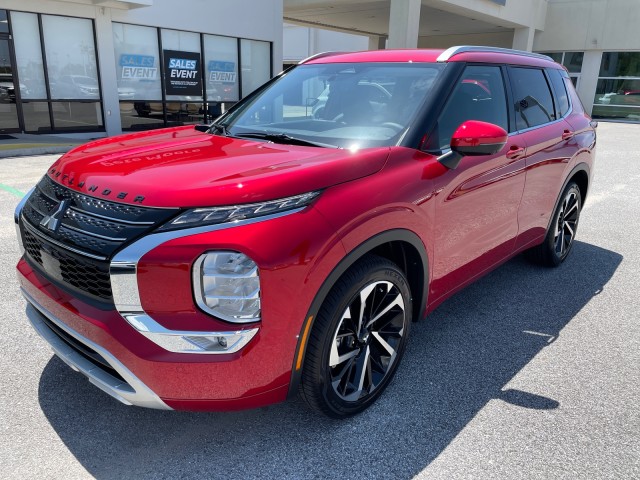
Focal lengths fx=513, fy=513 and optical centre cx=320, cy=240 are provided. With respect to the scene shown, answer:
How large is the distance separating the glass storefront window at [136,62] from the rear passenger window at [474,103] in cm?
1410

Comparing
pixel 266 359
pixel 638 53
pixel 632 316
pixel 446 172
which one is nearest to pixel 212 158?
pixel 266 359

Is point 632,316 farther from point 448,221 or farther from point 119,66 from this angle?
point 119,66

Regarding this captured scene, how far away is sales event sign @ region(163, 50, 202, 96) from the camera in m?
16.2

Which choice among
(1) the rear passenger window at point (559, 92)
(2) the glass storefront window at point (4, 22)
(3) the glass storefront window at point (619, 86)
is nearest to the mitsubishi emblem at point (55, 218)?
(1) the rear passenger window at point (559, 92)

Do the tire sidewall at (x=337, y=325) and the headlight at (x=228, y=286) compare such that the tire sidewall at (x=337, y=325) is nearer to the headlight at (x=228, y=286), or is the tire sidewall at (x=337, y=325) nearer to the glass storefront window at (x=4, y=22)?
the headlight at (x=228, y=286)

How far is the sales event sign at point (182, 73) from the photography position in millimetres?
16203

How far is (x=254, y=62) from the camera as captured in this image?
18547 mm

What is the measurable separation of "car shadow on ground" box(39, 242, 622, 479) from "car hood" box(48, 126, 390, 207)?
1.17 m

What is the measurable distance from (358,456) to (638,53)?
3345 cm

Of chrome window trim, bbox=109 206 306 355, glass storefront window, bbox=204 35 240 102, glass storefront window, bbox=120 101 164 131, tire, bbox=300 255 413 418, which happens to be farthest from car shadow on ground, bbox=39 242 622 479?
glass storefront window, bbox=204 35 240 102

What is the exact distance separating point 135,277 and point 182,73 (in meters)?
16.1

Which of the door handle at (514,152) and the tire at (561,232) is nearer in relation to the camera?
the door handle at (514,152)

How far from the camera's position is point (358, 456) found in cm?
241

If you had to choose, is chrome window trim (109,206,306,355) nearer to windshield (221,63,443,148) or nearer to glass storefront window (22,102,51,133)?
windshield (221,63,443,148)
